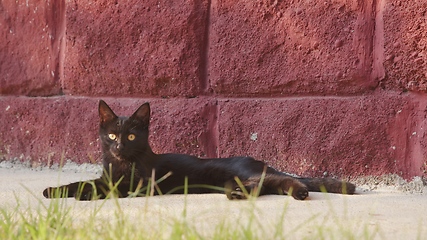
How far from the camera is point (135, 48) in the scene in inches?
153

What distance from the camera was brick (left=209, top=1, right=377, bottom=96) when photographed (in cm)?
337

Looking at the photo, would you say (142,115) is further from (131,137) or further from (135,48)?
(135,48)

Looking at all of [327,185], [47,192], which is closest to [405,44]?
[327,185]

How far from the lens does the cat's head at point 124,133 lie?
330 centimetres

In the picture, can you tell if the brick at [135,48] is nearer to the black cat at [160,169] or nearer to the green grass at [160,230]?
the black cat at [160,169]

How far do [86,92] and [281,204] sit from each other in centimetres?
174

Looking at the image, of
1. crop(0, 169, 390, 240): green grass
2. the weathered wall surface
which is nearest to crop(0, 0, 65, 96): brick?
the weathered wall surface

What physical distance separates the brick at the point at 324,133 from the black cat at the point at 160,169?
26 centimetres

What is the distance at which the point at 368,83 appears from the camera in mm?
3373

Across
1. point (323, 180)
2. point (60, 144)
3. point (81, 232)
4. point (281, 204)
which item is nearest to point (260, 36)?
point (323, 180)

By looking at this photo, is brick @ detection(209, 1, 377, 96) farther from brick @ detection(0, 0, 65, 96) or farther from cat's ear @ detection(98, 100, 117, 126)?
brick @ detection(0, 0, 65, 96)

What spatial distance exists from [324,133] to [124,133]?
1.00 meters

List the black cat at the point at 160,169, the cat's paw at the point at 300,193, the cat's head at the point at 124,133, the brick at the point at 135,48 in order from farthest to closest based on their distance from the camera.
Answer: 1. the brick at the point at 135,48
2. the cat's head at the point at 124,133
3. the black cat at the point at 160,169
4. the cat's paw at the point at 300,193

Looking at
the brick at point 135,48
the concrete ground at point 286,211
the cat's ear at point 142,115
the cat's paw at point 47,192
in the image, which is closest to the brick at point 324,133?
the concrete ground at point 286,211
